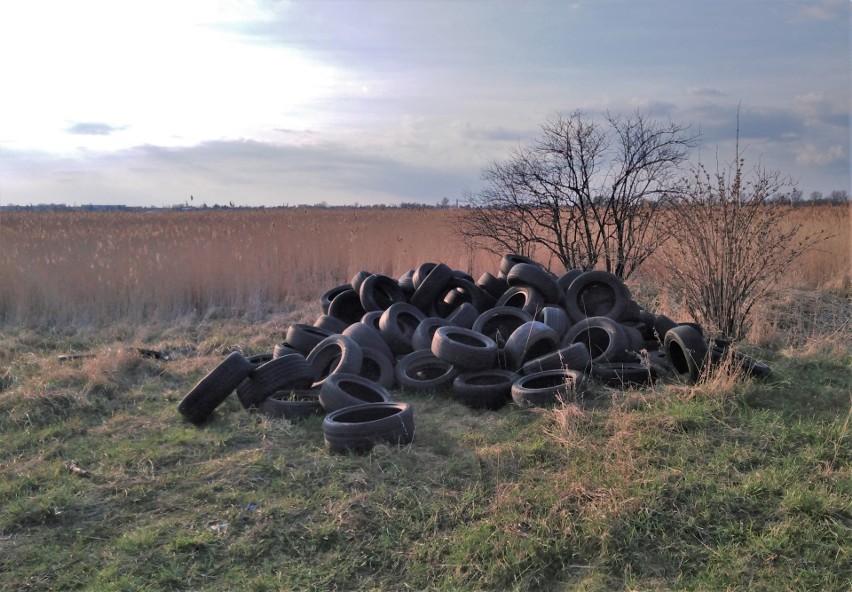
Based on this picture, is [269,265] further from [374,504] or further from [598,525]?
[598,525]

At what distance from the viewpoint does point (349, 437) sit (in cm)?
506

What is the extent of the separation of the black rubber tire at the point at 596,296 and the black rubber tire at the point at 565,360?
1.63m

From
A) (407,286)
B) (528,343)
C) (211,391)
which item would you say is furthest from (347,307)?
(211,391)

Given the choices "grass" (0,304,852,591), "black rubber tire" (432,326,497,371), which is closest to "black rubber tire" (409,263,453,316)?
"black rubber tire" (432,326,497,371)

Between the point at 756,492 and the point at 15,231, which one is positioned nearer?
the point at 756,492

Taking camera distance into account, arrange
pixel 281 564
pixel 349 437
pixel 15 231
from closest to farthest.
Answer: pixel 281 564, pixel 349 437, pixel 15 231

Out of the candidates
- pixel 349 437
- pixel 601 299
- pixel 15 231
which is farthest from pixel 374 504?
pixel 15 231

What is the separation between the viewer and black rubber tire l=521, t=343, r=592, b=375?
640 centimetres

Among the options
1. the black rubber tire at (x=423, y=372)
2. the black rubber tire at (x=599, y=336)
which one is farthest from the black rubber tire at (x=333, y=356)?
the black rubber tire at (x=599, y=336)

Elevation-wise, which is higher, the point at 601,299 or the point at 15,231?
the point at 15,231

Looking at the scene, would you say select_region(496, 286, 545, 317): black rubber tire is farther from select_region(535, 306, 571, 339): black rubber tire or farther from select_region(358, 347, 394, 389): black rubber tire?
select_region(358, 347, 394, 389): black rubber tire

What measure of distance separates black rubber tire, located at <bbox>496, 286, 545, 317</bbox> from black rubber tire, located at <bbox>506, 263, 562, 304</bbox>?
71 mm

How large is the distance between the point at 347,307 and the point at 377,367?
7.36 ft

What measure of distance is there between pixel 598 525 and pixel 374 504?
1504 millimetres
